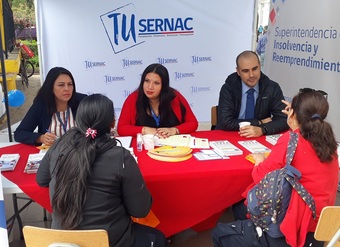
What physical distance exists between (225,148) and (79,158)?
45.0 inches

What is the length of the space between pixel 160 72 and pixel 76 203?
58.5 inches

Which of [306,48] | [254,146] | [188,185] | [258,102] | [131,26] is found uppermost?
[131,26]

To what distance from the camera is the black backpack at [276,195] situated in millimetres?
1552

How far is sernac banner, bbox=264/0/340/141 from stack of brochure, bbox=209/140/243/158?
162 cm

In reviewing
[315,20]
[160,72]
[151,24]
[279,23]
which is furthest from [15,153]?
[279,23]

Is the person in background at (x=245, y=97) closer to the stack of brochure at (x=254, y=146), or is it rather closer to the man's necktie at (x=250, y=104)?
the man's necktie at (x=250, y=104)

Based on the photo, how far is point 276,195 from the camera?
1.56 metres

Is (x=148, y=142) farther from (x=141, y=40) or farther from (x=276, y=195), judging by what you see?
(x=141, y=40)

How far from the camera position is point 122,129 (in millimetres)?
2609

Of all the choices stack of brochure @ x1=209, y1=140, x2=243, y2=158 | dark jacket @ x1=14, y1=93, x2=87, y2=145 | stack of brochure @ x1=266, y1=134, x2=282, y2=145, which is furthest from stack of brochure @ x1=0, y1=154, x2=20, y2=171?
stack of brochure @ x1=266, y1=134, x2=282, y2=145

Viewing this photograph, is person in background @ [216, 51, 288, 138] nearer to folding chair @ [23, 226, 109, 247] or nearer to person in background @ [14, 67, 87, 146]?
person in background @ [14, 67, 87, 146]

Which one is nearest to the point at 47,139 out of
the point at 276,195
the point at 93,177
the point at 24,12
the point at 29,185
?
the point at 29,185

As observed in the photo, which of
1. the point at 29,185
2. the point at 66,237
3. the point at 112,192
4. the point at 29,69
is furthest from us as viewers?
the point at 29,69

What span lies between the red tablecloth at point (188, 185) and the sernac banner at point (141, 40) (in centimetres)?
249
